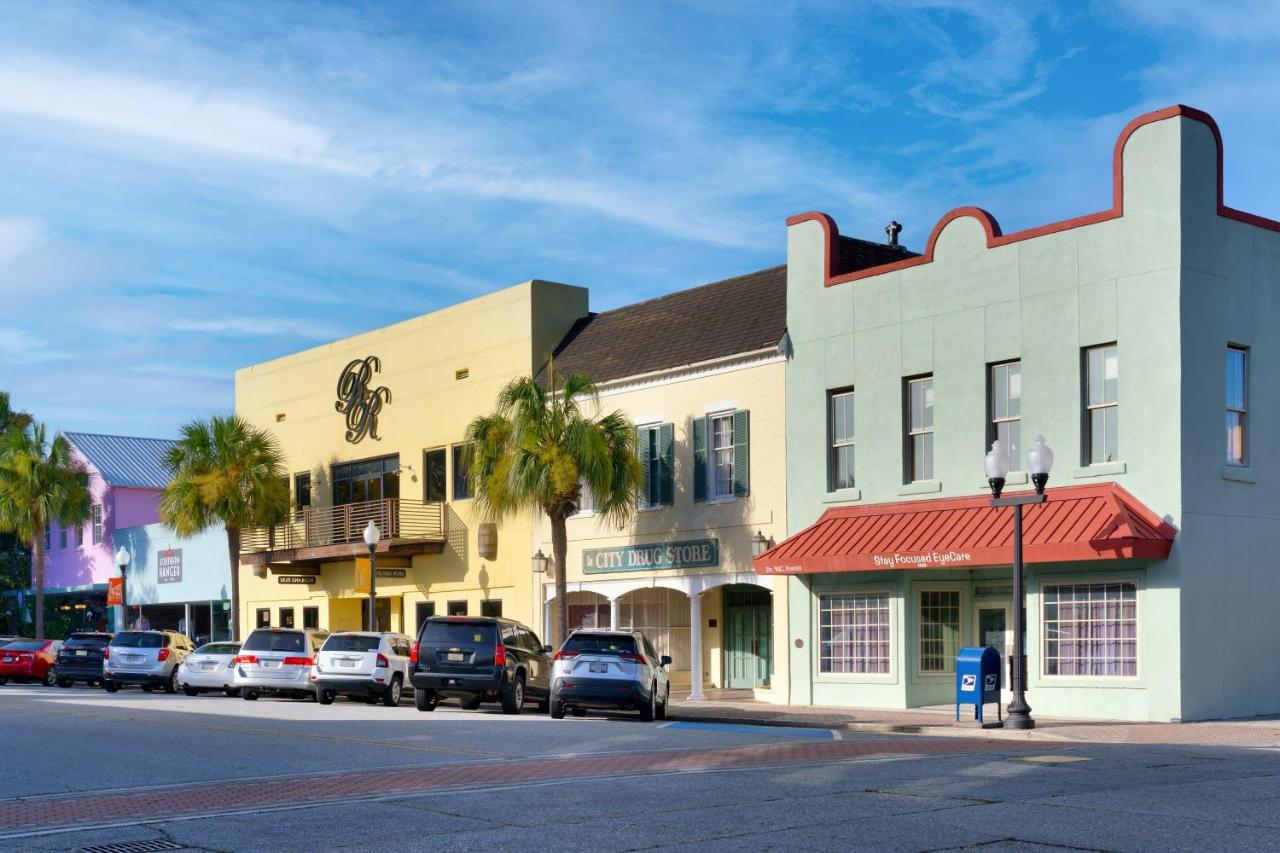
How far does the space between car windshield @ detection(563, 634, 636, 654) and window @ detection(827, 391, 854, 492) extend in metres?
5.87

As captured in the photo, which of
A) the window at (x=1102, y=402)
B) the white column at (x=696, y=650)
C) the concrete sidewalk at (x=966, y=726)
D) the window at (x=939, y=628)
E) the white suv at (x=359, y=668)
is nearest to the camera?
the concrete sidewalk at (x=966, y=726)

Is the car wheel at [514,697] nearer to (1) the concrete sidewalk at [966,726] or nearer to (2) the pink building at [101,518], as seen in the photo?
(1) the concrete sidewalk at [966,726]

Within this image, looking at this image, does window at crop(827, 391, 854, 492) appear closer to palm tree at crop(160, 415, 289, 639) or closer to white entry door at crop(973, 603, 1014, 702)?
white entry door at crop(973, 603, 1014, 702)

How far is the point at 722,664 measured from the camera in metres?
32.6

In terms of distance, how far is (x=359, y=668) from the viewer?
28.5 m

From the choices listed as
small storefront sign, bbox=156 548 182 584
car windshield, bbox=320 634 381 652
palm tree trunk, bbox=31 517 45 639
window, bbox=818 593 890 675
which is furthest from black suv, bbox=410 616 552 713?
palm tree trunk, bbox=31 517 45 639

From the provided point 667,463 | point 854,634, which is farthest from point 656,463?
point 854,634

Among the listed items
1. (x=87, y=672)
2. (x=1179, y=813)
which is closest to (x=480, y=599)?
(x=87, y=672)

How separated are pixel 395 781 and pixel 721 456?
18046 mm

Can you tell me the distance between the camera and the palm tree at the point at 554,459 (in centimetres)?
2966

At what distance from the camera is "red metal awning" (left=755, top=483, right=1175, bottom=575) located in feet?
72.9

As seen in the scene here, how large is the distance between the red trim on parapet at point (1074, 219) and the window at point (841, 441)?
222 centimetres

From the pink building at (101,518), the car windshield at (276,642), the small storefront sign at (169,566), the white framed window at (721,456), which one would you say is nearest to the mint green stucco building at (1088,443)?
the white framed window at (721,456)

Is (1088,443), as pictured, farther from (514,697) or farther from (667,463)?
(514,697)
